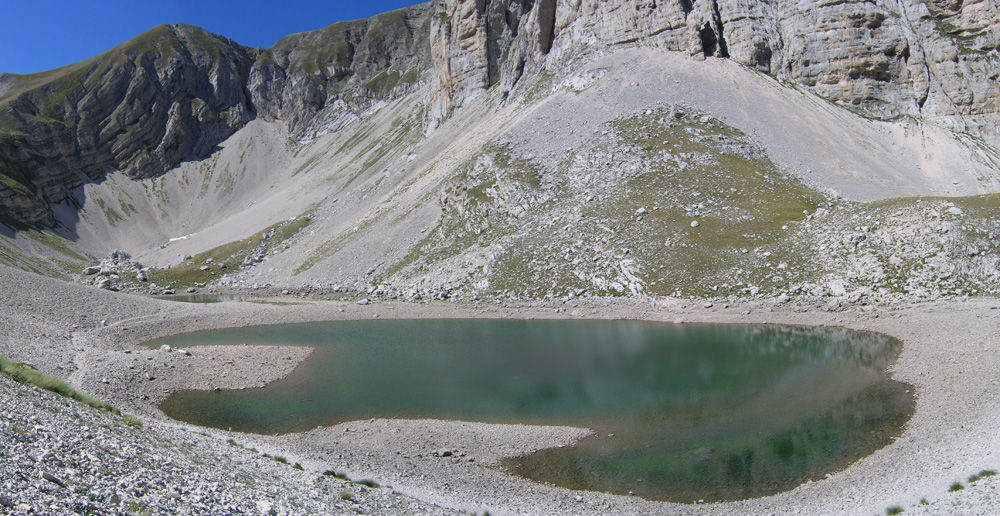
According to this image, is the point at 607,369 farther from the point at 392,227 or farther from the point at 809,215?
the point at 392,227

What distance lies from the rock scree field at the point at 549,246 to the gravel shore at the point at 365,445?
0.14 metres

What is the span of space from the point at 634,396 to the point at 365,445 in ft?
41.7

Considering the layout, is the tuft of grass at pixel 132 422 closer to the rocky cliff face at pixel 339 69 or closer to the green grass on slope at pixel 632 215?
the green grass on slope at pixel 632 215

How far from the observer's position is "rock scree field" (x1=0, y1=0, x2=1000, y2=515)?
17344 millimetres

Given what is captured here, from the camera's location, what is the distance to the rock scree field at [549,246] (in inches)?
683

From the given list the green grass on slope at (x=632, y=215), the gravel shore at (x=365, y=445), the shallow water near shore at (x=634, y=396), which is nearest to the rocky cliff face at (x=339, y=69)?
the green grass on slope at (x=632, y=215)

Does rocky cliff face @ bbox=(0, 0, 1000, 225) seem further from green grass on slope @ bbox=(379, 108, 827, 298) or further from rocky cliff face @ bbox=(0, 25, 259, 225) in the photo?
green grass on slope @ bbox=(379, 108, 827, 298)

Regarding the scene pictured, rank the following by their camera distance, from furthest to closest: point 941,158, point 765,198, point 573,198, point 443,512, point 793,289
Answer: point 941,158 → point 573,198 → point 765,198 → point 793,289 → point 443,512

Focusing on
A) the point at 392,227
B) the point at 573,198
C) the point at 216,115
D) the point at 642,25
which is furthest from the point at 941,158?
the point at 216,115

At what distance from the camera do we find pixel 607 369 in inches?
1246

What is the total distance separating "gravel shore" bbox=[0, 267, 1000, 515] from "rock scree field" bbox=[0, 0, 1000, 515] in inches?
5.5

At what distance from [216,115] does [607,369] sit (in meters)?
159

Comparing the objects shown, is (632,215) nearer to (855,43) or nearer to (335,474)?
(335,474)

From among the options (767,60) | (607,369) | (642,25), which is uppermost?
(642,25)
